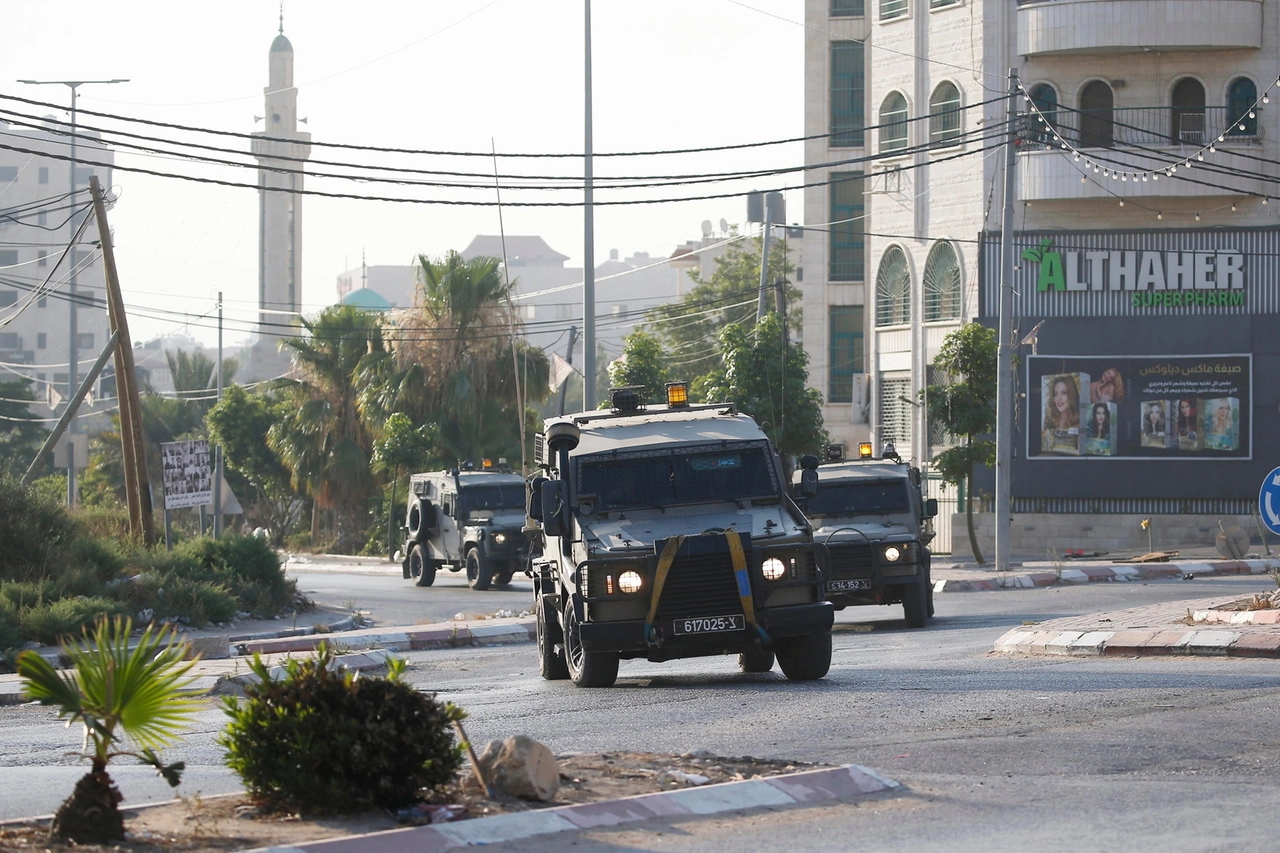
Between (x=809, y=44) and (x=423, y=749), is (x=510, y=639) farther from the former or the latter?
(x=809, y=44)

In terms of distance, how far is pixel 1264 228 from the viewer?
36375 millimetres

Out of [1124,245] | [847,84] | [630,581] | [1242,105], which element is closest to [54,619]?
[630,581]

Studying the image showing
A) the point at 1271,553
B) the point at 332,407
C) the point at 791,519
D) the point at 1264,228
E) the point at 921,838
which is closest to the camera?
the point at 921,838

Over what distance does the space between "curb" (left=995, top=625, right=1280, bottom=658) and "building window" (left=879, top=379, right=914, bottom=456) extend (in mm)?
26280

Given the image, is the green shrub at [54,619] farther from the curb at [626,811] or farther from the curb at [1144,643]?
the curb at [626,811]

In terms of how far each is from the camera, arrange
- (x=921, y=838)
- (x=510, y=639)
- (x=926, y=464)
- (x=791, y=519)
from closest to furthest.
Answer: (x=921, y=838), (x=791, y=519), (x=510, y=639), (x=926, y=464)

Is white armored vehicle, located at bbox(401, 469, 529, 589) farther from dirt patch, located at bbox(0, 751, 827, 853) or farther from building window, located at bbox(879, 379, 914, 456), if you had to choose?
dirt patch, located at bbox(0, 751, 827, 853)

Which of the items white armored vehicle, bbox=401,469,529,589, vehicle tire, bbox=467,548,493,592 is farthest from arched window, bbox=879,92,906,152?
vehicle tire, bbox=467,548,493,592

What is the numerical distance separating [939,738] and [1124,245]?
29.9 m

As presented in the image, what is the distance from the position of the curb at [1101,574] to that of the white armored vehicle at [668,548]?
14.6 metres

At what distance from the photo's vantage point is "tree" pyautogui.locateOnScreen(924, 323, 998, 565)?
32812 mm

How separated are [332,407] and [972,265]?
20349 mm

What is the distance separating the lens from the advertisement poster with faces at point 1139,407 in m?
36.0

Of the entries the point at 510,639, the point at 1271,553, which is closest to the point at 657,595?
the point at 510,639
